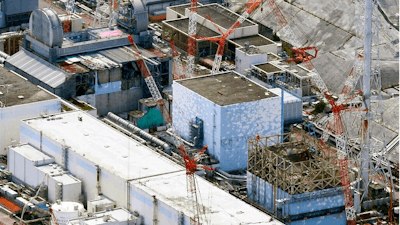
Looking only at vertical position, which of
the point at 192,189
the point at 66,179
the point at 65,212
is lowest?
the point at 66,179

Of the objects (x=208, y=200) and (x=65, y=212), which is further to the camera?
(x=65, y=212)

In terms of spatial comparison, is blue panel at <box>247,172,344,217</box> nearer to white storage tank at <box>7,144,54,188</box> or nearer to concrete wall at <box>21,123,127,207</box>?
concrete wall at <box>21,123,127,207</box>

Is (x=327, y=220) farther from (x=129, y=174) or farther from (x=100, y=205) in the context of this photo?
(x=100, y=205)

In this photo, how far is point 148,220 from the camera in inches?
7018

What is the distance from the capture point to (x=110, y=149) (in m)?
192

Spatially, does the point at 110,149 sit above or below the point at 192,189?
below

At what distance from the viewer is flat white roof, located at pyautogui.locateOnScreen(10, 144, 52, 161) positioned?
19275 centimetres

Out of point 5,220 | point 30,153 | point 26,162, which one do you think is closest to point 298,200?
point 5,220

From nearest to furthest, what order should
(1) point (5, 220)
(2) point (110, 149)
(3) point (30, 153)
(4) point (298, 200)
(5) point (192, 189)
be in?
(5) point (192, 189)
(4) point (298, 200)
(1) point (5, 220)
(2) point (110, 149)
(3) point (30, 153)

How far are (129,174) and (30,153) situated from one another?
655 inches

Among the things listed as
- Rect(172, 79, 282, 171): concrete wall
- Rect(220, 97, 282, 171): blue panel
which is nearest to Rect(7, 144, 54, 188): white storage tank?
Rect(172, 79, 282, 171): concrete wall

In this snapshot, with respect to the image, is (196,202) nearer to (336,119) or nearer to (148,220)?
(148,220)

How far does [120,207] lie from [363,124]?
3339 cm

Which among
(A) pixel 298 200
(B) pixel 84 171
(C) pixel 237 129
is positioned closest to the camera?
(A) pixel 298 200
